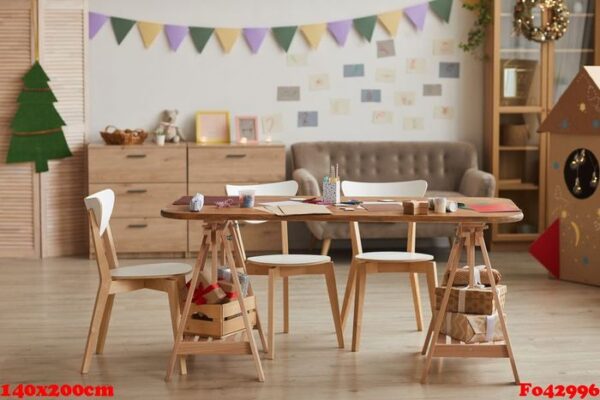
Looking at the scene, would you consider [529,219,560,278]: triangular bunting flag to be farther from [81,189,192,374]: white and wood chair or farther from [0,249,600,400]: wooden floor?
[81,189,192,374]: white and wood chair

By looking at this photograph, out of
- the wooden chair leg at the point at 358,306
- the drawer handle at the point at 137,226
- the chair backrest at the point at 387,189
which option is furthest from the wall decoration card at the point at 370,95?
the wooden chair leg at the point at 358,306

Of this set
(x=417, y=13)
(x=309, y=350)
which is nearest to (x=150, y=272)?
(x=309, y=350)

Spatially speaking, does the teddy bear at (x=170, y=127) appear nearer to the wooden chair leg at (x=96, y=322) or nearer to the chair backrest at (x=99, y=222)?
the chair backrest at (x=99, y=222)

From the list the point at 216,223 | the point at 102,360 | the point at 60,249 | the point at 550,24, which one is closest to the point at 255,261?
the point at 216,223

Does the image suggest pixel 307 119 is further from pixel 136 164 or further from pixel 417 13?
pixel 136 164

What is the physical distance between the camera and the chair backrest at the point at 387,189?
4961mm

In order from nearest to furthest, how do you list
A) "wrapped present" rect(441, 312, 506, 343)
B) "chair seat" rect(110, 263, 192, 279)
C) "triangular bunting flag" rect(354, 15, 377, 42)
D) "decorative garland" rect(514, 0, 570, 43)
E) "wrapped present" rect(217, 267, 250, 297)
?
"wrapped present" rect(441, 312, 506, 343) → "chair seat" rect(110, 263, 192, 279) → "wrapped present" rect(217, 267, 250, 297) → "decorative garland" rect(514, 0, 570, 43) → "triangular bunting flag" rect(354, 15, 377, 42)

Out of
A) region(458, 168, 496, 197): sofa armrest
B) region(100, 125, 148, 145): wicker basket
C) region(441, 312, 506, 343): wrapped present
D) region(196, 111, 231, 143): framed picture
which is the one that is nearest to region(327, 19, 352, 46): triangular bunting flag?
region(196, 111, 231, 143): framed picture

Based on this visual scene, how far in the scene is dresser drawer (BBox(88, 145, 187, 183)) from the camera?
6852 mm

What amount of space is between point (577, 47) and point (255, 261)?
3.84 meters

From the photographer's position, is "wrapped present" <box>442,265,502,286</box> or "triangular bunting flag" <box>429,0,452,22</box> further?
"triangular bunting flag" <box>429,0,452,22</box>

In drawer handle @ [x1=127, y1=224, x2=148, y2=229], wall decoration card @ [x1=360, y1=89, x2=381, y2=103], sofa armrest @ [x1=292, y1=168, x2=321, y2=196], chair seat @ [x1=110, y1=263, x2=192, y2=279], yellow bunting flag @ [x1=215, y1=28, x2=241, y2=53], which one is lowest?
drawer handle @ [x1=127, y1=224, x2=148, y2=229]

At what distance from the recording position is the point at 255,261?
172 inches

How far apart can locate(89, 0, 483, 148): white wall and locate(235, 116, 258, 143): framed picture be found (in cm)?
8
